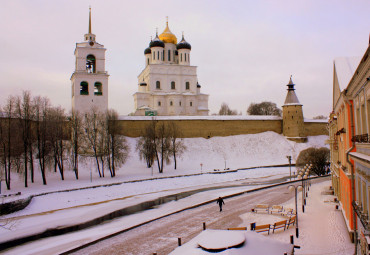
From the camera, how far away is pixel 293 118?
43.0 metres

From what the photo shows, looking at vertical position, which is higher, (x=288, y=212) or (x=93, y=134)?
(x=93, y=134)

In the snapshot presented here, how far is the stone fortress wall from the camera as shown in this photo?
1532 inches

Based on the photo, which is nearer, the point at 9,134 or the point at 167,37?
the point at 9,134

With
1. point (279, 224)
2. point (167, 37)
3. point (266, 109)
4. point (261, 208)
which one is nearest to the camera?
point (279, 224)

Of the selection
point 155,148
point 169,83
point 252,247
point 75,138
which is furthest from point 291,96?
point 252,247

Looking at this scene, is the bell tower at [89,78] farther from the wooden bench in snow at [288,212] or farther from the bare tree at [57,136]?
the wooden bench in snow at [288,212]

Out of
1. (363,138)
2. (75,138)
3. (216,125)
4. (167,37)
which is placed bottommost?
(363,138)

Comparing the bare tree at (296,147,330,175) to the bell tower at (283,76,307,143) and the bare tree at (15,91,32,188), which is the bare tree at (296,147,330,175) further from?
the bare tree at (15,91,32,188)

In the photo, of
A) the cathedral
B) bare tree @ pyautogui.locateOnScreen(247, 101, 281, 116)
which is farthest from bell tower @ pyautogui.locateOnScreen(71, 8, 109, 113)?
bare tree @ pyautogui.locateOnScreen(247, 101, 281, 116)

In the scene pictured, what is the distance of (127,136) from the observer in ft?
126

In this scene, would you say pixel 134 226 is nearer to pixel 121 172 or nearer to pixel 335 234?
pixel 335 234

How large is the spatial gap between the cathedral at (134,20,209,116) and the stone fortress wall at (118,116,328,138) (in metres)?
5.49

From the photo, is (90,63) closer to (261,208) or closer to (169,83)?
(169,83)

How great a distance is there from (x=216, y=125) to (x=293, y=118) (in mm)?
10271
